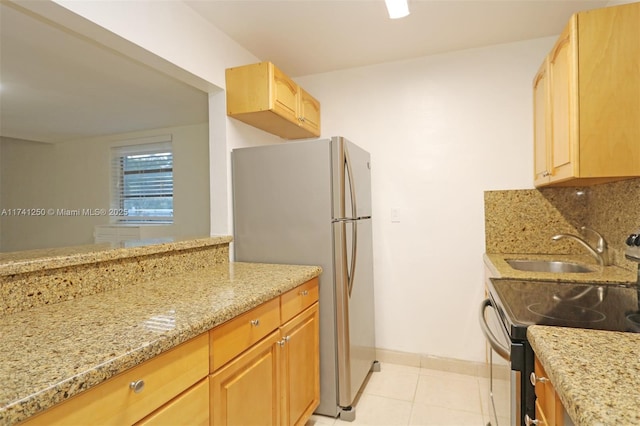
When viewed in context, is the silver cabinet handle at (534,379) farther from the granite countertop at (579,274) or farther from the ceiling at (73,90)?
the ceiling at (73,90)

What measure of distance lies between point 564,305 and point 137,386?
134 centimetres

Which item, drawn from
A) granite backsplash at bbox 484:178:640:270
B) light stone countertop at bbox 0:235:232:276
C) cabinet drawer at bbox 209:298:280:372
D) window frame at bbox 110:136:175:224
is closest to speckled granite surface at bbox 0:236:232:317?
light stone countertop at bbox 0:235:232:276

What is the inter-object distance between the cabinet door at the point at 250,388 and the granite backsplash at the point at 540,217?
5.72 feet

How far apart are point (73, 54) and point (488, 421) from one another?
343 centimetres

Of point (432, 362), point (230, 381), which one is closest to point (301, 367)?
point (230, 381)

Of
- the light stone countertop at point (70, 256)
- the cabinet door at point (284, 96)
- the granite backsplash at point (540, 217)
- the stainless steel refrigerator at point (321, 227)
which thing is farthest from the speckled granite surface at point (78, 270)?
the granite backsplash at point (540, 217)

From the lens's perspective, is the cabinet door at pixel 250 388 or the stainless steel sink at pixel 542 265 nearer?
the cabinet door at pixel 250 388

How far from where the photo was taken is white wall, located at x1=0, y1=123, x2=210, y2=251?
4051 millimetres

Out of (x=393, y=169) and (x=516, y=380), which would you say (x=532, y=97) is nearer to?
(x=393, y=169)

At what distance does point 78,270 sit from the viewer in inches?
51.5

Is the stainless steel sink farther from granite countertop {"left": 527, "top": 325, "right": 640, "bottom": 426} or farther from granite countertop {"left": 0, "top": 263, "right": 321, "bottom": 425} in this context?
granite countertop {"left": 0, "top": 263, "right": 321, "bottom": 425}

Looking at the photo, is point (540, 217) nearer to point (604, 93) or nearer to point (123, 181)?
point (604, 93)

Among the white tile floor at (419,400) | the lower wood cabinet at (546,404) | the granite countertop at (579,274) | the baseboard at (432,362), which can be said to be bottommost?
the white tile floor at (419,400)

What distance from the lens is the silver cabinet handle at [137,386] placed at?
838mm
